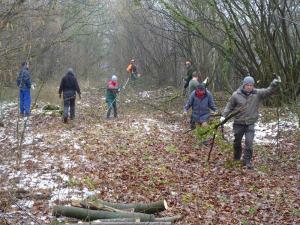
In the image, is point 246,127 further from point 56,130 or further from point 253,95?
point 56,130

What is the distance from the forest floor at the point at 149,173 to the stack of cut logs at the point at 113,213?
187 mm

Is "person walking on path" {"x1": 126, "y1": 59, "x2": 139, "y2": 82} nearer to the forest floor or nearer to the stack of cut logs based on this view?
the forest floor

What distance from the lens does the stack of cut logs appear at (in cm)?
616

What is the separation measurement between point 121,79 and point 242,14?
901 inches

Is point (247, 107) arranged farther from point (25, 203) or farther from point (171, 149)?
point (25, 203)

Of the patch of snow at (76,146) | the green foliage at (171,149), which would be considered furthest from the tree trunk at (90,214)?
the green foliage at (171,149)

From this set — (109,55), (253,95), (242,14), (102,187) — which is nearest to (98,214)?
(102,187)

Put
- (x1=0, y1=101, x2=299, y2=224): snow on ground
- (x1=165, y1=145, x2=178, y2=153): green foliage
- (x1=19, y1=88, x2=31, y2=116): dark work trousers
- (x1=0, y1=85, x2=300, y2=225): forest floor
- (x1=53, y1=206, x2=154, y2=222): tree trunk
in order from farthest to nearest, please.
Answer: (x1=19, y1=88, x2=31, y2=116): dark work trousers → (x1=165, y1=145, x2=178, y2=153): green foliage → (x1=0, y1=101, x2=299, y2=224): snow on ground → (x1=0, y1=85, x2=300, y2=225): forest floor → (x1=53, y1=206, x2=154, y2=222): tree trunk

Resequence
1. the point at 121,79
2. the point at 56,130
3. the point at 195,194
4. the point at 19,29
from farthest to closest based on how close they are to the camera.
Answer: the point at 121,79 → the point at 56,130 → the point at 19,29 → the point at 195,194

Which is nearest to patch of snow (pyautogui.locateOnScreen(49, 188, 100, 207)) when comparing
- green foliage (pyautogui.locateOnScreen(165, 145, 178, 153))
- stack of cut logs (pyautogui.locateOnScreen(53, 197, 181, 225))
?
stack of cut logs (pyautogui.locateOnScreen(53, 197, 181, 225))

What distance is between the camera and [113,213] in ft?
21.2

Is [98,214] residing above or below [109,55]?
below

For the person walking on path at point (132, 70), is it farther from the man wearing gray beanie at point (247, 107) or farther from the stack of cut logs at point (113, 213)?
the stack of cut logs at point (113, 213)

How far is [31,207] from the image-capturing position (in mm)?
6992
